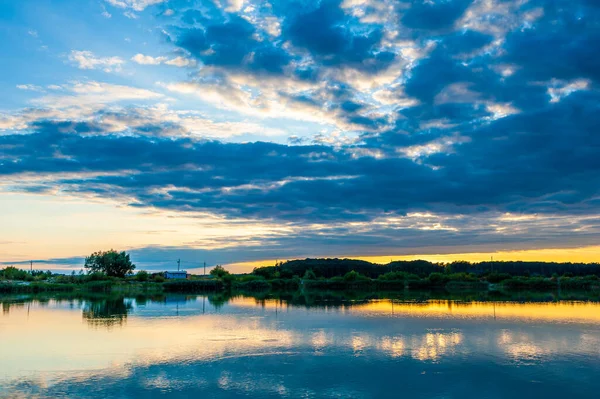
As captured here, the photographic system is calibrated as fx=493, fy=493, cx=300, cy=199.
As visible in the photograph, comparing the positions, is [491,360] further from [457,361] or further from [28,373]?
[28,373]

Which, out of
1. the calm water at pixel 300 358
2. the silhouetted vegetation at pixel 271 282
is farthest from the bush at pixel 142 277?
the calm water at pixel 300 358

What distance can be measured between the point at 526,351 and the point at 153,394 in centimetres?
1559

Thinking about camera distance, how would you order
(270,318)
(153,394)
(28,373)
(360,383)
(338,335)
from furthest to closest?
(270,318) → (338,335) → (28,373) → (360,383) → (153,394)

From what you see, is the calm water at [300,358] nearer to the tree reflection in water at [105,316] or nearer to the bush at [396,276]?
the tree reflection in water at [105,316]

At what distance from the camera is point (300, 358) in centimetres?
1958

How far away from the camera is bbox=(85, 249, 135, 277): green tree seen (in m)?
97.4

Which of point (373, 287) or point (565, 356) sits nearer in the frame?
point (565, 356)

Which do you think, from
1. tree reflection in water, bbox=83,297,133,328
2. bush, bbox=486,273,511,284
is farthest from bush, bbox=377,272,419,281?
tree reflection in water, bbox=83,297,133,328

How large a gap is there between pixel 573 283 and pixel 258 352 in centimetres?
9113

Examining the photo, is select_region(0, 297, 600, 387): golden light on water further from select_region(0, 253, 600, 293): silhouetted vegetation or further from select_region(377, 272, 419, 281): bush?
select_region(377, 272, 419, 281): bush

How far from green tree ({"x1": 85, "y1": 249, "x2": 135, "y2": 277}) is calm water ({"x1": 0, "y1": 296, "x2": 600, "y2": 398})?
66.5 metres

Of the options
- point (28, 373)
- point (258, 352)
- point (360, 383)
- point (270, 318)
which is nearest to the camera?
point (360, 383)

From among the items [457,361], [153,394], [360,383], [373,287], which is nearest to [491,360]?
[457,361]

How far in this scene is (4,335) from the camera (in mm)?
26094
